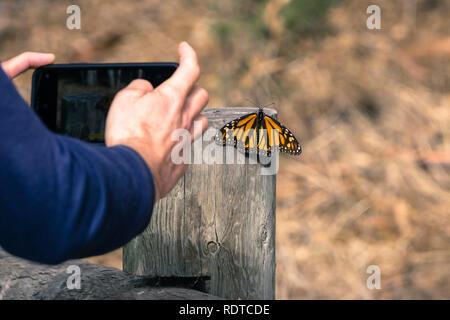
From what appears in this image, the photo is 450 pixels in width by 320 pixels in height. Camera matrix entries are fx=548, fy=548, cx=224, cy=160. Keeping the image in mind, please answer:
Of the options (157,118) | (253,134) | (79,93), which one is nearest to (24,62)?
(79,93)

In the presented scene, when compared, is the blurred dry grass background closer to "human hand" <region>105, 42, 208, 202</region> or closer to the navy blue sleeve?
"human hand" <region>105, 42, 208, 202</region>

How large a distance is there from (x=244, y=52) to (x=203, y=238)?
3602 millimetres

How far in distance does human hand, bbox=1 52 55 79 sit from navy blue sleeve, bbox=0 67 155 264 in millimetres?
553

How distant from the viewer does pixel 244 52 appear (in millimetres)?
4988

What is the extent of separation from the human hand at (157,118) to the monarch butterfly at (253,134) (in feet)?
1.52

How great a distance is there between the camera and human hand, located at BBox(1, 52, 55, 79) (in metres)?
1.25

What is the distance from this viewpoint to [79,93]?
1.36 meters

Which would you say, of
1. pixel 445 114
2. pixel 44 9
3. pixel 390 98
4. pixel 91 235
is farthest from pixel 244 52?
pixel 91 235

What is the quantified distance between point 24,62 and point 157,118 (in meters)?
0.47

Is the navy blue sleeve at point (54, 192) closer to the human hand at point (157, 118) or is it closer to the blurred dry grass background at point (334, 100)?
the human hand at point (157, 118)

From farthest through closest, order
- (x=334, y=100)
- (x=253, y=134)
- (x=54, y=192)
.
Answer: (x=334, y=100), (x=253, y=134), (x=54, y=192)

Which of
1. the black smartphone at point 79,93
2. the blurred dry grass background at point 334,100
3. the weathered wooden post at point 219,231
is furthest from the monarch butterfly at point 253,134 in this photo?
the blurred dry grass background at point 334,100

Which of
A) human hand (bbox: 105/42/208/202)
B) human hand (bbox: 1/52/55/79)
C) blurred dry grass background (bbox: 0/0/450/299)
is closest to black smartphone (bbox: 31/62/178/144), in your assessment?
human hand (bbox: 1/52/55/79)

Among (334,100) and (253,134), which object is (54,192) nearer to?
(253,134)
